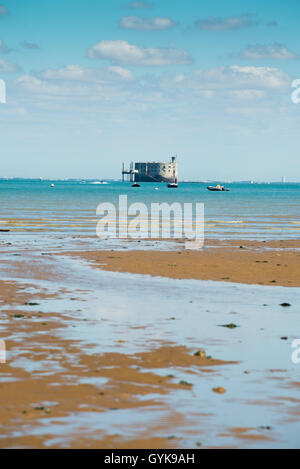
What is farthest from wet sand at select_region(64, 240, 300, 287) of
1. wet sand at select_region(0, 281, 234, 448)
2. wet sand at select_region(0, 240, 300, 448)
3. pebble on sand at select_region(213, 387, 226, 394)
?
pebble on sand at select_region(213, 387, 226, 394)

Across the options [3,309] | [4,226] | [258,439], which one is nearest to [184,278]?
[3,309]

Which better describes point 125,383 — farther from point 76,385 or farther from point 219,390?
point 219,390

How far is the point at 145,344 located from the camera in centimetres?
1385

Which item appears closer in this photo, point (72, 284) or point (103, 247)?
point (72, 284)

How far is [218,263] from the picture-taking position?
29.2 metres

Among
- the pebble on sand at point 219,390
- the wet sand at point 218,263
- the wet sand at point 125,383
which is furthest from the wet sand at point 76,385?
the wet sand at point 218,263

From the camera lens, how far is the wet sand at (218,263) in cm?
2506

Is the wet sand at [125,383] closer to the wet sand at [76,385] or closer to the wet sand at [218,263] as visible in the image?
the wet sand at [76,385]

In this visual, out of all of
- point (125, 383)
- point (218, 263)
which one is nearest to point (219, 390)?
point (125, 383)

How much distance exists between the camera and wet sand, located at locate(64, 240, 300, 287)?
987 inches
